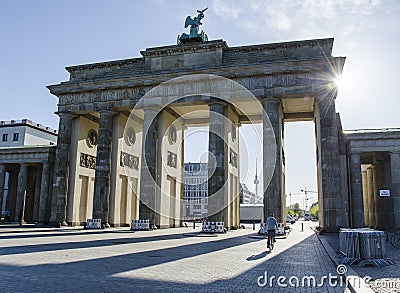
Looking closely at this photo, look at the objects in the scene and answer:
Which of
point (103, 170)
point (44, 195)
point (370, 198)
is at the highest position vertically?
point (103, 170)

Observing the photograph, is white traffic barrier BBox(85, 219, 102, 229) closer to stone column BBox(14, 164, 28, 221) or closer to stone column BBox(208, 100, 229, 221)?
stone column BBox(208, 100, 229, 221)

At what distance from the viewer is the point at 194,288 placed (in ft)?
28.2

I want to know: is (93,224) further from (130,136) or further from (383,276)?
(383,276)

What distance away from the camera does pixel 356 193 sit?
30.3m

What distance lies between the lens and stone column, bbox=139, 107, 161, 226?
3328cm

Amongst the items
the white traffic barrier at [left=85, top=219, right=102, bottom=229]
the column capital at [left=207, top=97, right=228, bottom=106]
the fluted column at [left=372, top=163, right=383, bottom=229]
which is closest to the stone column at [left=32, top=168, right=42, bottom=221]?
the white traffic barrier at [left=85, top=219, right=102, bottom=229]

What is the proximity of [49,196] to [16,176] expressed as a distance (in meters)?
13.4

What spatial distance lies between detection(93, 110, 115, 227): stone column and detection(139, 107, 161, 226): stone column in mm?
3489

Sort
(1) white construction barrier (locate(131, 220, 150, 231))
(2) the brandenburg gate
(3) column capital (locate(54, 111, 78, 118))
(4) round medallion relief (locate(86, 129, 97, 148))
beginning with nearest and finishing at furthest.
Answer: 1. (2) the brandenburg gate
2. (1) white construction barrier (locate(131, 220, 150, 231))
3. (3) column capital (locate(54, 111, 78, 118))
4. (4) round medallion relief (locate(86, 129, 97, 148))

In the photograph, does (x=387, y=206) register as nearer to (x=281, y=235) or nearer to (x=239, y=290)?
(x=281, y=235)

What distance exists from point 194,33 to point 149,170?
14.0 metres

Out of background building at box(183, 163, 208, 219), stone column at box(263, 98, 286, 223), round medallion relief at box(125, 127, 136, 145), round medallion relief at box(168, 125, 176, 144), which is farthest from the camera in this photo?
background building at box(183, 163, 208, 219)

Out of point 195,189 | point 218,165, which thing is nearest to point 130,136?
point 218,165

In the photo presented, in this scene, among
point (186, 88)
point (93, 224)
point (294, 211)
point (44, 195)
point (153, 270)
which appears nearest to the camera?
point (153, 270)
